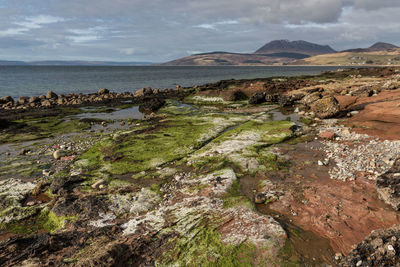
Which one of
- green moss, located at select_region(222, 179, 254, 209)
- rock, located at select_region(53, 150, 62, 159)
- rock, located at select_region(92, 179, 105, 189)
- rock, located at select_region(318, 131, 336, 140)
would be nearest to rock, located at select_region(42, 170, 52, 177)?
rock, located at select_region(53, 150, 62, 159)

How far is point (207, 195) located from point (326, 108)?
20.9 metres

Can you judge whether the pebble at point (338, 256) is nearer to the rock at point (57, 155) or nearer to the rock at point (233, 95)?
the rock at point (57, 155)

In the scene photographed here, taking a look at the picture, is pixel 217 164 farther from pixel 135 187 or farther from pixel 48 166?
pixel 48 166

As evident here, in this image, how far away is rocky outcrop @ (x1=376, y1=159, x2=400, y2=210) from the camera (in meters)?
9.44

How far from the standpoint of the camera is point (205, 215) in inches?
377

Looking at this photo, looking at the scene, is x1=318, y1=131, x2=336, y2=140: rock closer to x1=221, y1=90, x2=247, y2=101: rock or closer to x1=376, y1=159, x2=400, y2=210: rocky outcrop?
x1=376, y1=159, x2=400, y2=210: rocky outcrop

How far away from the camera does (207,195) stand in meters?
11.3

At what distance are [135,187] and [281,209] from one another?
7.76m

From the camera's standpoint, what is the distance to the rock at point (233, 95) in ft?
140

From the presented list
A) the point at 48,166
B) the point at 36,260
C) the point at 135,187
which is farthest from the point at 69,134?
the point at 36,260

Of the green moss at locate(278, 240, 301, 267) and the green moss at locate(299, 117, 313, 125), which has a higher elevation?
the green moss at locate(299, 117, 313, 125)

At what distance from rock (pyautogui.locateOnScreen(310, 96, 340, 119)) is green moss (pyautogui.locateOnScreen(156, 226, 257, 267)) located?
22436 millimetres

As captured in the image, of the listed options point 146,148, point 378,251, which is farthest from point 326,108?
point 378,251

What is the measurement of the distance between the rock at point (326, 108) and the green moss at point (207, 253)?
22436mm
